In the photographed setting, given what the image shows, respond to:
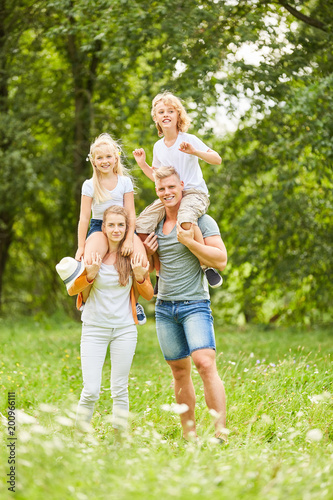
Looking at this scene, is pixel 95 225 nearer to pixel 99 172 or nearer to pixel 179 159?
pixel 99 172

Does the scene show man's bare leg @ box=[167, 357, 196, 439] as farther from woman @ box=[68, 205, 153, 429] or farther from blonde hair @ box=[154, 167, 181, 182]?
blonde hair @ box=[154, 167, 181, 182]

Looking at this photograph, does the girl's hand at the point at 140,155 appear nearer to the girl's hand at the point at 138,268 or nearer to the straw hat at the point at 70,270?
the girl's hand at the point at 138,268

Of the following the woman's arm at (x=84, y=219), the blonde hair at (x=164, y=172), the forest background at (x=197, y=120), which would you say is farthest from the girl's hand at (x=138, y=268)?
the forest background at (x=197, y=120)

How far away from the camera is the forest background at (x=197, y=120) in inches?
301

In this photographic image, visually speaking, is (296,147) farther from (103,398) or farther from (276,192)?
(103,398)

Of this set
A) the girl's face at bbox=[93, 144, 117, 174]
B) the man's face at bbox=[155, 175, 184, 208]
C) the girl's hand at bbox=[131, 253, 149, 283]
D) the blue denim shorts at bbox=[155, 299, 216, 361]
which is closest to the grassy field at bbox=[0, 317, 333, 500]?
the blue denim shorts at bbox=[155, 299, 216, 361]

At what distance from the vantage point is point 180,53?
759 centimetres

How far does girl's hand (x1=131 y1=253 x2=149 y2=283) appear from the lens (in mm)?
3689

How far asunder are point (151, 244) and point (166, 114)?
0.94m

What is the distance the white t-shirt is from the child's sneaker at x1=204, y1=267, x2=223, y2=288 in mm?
748

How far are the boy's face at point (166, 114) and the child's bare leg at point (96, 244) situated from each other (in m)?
0.91

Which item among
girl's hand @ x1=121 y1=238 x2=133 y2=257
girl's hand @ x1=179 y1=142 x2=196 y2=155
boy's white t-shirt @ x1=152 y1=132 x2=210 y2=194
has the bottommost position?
girl's hand @ x1=121 y1=238 x2=133 y2=257

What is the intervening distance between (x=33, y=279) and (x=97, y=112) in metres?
4.93

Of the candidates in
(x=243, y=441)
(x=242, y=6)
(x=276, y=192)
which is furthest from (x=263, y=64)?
(x=243, y=441)
